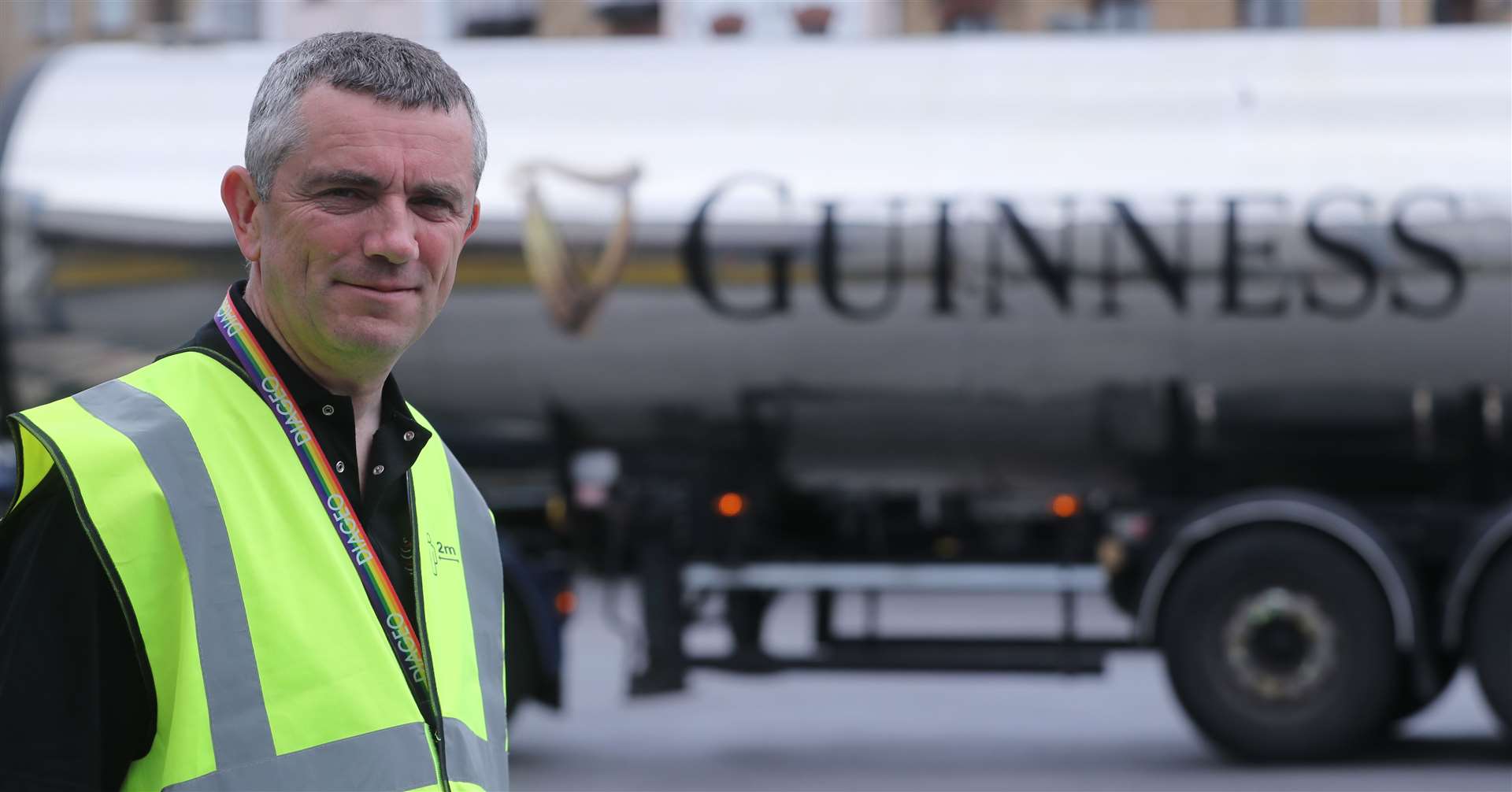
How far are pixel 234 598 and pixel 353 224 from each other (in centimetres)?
40

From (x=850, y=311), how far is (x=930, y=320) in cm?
37

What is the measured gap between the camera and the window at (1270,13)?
29578mm

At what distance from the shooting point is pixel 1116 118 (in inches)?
348

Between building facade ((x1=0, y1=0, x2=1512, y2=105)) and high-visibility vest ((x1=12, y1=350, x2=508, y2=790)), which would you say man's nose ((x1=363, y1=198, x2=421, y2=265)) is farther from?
building facade ((x1=0, y1=0, x2=1512, y2=105))

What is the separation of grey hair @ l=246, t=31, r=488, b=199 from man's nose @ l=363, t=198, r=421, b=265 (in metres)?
0.10

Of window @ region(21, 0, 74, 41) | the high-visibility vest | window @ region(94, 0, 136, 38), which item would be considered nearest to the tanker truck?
the high-visibility vest

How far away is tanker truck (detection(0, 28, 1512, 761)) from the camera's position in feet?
28.2

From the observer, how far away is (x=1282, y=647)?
28.4 ft

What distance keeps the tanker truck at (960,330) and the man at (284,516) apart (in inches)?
258

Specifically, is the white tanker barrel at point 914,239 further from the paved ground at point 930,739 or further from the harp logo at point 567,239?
the paved ground at point 930,739

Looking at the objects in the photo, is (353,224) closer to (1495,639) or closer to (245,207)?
(245,207)

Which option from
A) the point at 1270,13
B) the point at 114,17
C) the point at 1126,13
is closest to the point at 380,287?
the point at 1270,13

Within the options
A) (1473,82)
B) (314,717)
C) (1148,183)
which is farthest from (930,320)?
(314,717)

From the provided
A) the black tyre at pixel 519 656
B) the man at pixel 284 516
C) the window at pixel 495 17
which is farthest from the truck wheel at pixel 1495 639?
the window at pixel 495 17
